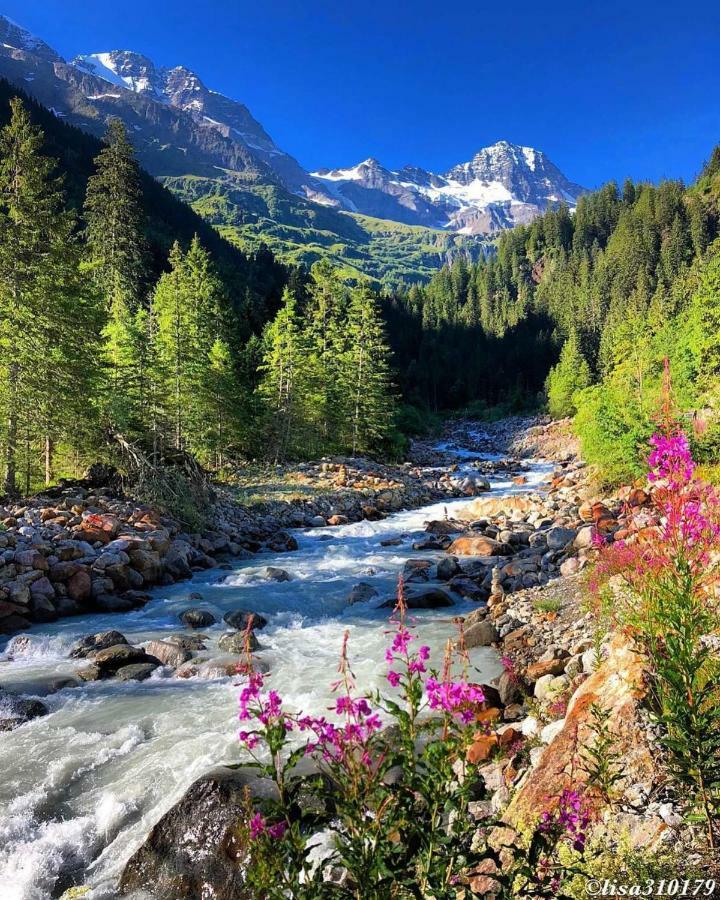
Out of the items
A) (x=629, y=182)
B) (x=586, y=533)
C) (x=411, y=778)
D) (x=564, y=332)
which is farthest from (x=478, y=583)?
(x=629, y=182)

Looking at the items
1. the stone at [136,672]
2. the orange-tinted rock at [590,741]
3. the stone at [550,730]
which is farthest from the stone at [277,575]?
the orange-tinted rock at [590,741]

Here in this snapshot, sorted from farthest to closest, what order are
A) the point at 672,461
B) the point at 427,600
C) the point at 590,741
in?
the point at 427,600 → the point at 590,741 → the point at 672,461

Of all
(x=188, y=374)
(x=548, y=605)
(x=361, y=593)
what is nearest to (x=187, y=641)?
(x=361, y=593)

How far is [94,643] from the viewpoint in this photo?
30.3 ft

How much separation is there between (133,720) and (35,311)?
14990 millimetres

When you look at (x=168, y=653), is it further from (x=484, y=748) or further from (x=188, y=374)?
(x=188, y=374)

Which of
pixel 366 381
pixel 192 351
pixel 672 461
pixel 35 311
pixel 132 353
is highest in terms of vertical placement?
pixel 192 351

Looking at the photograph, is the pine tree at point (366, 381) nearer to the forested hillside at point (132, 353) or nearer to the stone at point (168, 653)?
the forested hillside at point (132, 353)

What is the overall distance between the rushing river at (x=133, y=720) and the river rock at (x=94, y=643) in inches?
7.8

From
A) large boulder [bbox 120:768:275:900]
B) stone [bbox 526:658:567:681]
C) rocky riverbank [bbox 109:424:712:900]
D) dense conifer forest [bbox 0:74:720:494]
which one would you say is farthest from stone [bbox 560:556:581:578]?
large boulder [bbox 120:768:275:900]

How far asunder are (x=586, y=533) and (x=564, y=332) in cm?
11645

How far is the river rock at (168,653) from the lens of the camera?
8.78 meters

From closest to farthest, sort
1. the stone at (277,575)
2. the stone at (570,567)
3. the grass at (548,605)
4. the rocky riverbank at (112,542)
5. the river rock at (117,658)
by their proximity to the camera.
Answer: the river rock at (117,658) < the grass at (548,605) < the rocky riverbank at (112,542) < the stone at (570,567) < the stone at (277,575)

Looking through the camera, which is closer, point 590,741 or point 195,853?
point 590,741
